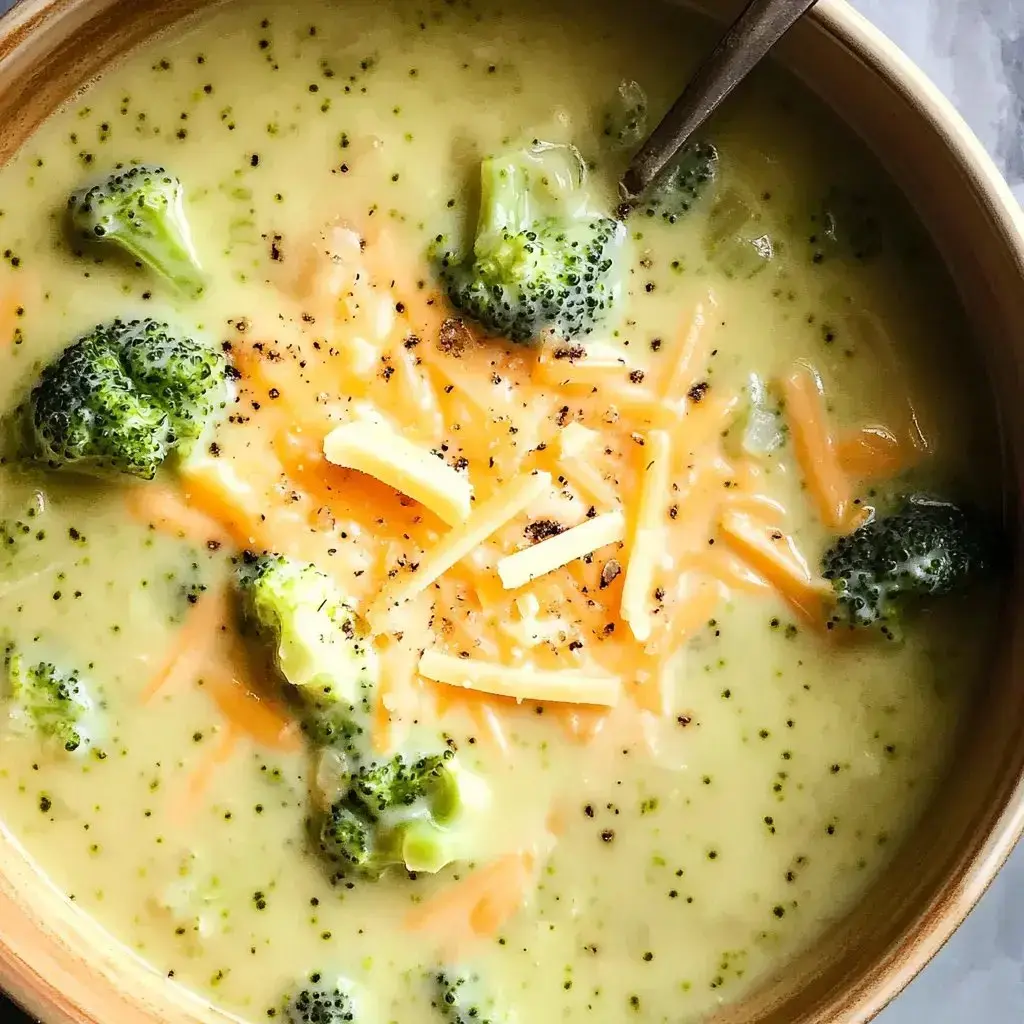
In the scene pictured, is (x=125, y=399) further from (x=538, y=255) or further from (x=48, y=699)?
(x=538, y=255)

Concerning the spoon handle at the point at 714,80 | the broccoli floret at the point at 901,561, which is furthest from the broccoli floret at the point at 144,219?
the broccoli floret at the point at 901,561

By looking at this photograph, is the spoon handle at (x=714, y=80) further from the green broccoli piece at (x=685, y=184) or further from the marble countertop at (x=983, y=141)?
the marble countertop at (x=983, y=141)

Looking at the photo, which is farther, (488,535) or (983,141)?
(983,141)

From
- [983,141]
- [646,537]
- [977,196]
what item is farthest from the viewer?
[983,141]

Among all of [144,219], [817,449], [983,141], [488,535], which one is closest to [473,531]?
[488,535]

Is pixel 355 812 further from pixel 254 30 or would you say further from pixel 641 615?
pixel 254 30

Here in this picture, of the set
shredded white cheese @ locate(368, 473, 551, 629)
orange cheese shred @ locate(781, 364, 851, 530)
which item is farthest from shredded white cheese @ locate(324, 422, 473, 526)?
orange cheese shred @ locate(781, 364, 851, 530)

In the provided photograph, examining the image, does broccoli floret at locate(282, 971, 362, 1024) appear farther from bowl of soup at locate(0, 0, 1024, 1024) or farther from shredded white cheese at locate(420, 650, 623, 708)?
shredded white cheese at locate(420, 650, 623, 708)
